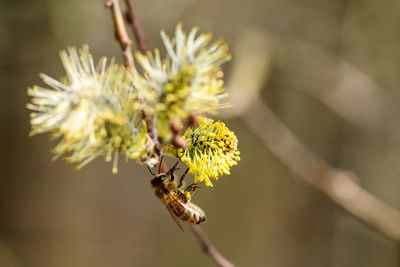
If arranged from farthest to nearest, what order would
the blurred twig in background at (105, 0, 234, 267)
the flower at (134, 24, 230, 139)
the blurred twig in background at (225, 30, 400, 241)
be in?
the blurred twig in background at (225, 30, 400, 241) < the blurred twig in background at (105, 0, 234, 267) < the flower at (134, 24, 230, 139)

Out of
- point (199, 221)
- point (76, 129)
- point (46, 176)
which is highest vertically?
point (46, 176)

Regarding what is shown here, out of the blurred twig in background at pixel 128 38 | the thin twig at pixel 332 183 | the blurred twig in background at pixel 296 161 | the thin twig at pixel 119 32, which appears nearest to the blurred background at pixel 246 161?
the blurred twig in background at pixel 296 161

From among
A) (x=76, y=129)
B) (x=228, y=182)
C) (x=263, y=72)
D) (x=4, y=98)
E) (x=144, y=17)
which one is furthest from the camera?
(x=228, y=182)

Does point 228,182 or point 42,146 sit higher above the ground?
point 42,146

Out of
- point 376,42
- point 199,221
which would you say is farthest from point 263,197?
point 199,221

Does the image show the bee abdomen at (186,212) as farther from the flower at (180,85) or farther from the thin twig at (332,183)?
the thin twig at (332,183)

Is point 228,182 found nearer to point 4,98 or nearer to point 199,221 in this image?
point 4,98

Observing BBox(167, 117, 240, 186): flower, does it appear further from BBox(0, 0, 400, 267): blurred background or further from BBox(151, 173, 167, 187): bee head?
BBox(0, 0, 400, 267): blurred background

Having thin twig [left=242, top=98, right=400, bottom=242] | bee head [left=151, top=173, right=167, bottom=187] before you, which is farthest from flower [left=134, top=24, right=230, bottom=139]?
thin twig [left=242, top=98, right=400, bottom=242]
